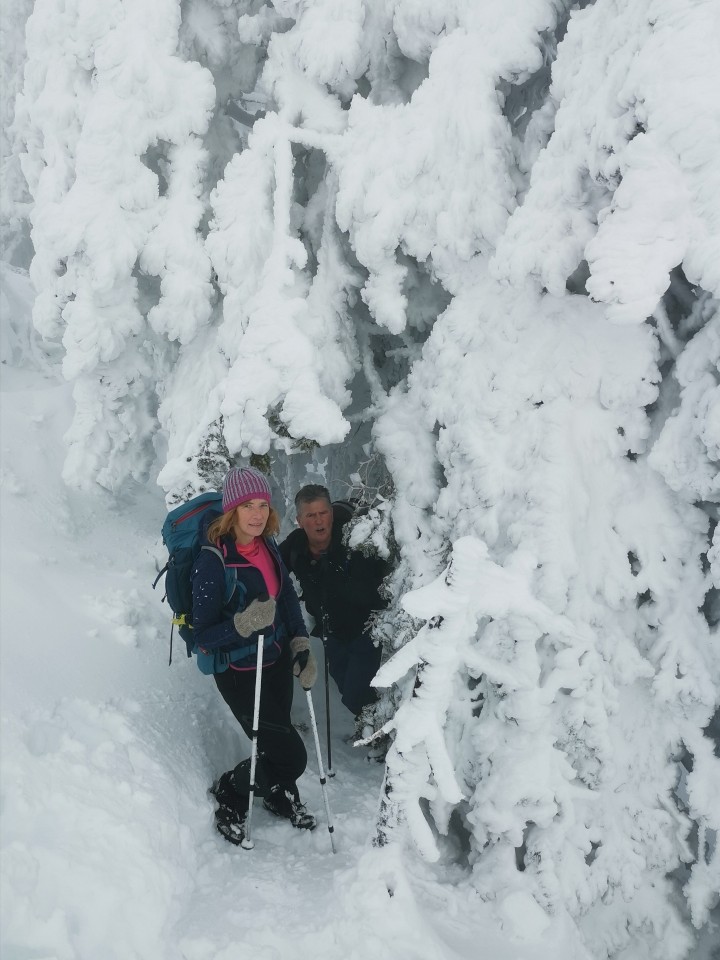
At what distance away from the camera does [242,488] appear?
14.4 feet

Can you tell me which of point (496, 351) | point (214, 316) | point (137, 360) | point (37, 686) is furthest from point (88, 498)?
point (496, 351)

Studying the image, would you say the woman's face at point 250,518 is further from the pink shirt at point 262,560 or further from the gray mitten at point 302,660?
the gray mitten at point 302,660

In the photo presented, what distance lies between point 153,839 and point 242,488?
2.17 meters

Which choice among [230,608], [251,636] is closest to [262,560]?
[230,608]

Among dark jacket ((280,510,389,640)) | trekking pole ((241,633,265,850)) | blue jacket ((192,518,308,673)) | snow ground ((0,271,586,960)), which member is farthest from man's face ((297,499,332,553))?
snow ground ((0,271,586,960))

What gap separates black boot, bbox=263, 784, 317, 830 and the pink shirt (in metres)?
1.46

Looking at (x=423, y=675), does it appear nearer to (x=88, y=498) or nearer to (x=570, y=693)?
(x=570, y=693)

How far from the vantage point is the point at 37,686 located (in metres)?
4.48

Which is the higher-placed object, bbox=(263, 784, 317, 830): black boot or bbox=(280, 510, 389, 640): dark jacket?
bbox=(280, 510, 389, 640): dark jacket

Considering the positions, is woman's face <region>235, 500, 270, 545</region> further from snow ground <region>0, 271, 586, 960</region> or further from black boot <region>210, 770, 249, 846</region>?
black boot <region>210, 770, 249, 846</region>

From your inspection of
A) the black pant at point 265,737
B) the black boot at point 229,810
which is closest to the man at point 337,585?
the black pant at point 265,737

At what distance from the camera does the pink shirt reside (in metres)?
4.64

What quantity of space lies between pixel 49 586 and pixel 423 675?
394cm

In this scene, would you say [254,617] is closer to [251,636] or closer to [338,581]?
[251,636]
